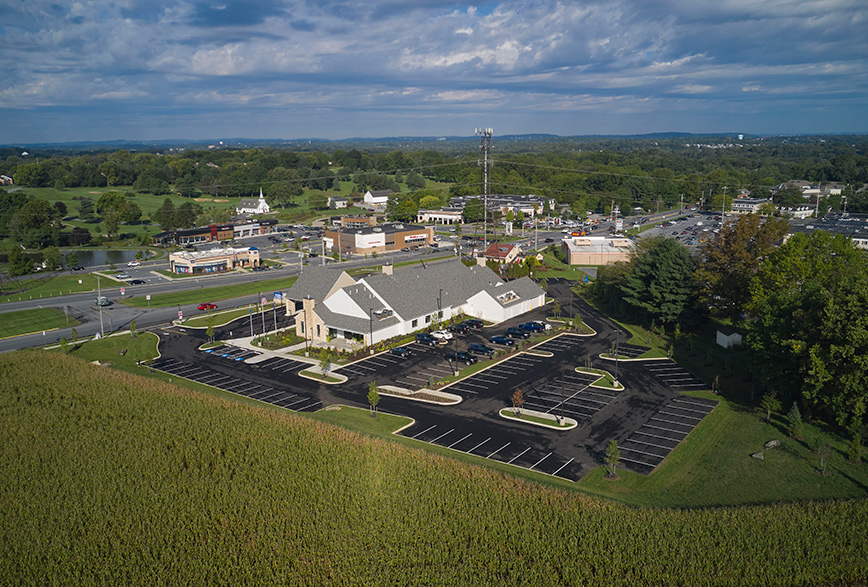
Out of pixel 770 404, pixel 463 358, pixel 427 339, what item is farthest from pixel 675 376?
pixel 427 339

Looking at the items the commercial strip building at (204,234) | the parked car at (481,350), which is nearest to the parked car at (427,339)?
the parked car at (481,350)

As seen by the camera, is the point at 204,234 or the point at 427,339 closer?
the point at 427,339

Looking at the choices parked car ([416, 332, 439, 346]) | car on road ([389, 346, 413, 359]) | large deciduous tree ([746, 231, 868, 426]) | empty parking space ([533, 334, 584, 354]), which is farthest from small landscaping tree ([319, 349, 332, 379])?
large deciduous tree ([746, 231, 868, 426])

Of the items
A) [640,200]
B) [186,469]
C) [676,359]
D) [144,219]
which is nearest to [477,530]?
[186,469]

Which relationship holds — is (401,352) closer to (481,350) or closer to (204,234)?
(481,350)

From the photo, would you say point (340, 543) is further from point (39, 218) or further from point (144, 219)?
point (144, 219)

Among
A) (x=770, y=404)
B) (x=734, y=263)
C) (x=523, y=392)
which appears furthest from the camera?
(x=734, y=263)

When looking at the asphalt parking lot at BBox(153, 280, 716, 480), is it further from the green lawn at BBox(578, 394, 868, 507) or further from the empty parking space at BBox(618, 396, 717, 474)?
the green lawn at BBox(578, 394, 868, 507)

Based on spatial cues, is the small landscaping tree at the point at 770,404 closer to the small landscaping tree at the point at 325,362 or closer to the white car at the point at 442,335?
the white car at the point at 442,335
